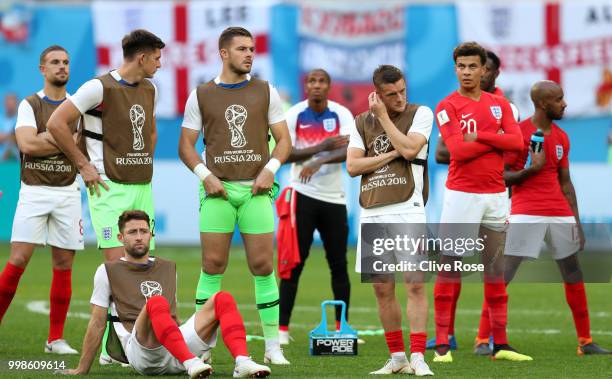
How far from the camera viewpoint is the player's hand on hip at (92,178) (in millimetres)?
9227

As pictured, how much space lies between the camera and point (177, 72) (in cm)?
2359

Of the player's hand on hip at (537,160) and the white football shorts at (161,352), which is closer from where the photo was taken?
the white football shorts at (161,352)

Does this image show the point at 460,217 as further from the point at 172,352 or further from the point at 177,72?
the point at 177,72

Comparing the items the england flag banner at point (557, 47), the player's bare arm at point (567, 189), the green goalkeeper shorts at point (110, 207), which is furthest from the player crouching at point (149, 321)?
the england flag banner at point (557, 47)

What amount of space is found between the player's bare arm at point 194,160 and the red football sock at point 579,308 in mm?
3276

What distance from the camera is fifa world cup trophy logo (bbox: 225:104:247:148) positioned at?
9.48 meters

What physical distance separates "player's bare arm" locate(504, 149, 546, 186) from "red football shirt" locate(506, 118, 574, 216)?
72mm

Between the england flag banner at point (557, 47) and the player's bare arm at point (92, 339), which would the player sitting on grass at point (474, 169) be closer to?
the player's bare arm at point (92, 339)

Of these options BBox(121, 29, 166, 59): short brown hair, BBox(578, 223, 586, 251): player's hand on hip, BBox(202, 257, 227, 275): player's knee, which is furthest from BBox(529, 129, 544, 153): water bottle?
BBox(121, 29, 166, 59): short brown hair

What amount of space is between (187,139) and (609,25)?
1511 centimetres

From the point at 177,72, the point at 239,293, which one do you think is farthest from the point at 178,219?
the point at 239,293

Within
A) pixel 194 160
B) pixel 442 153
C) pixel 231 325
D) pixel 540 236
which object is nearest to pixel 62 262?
pixel 194 160

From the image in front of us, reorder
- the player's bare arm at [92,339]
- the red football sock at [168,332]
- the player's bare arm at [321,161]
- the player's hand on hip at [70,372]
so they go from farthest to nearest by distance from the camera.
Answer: the player's bare arm at [321,161] → the player's hand on hip at [70,372] → the player's bare arm at [92,339] → the red football sock at [168,332]

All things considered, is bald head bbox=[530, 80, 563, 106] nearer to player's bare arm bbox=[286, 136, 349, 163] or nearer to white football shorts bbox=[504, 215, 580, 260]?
white football shorts bbox=[504, 215, 580, 260]
